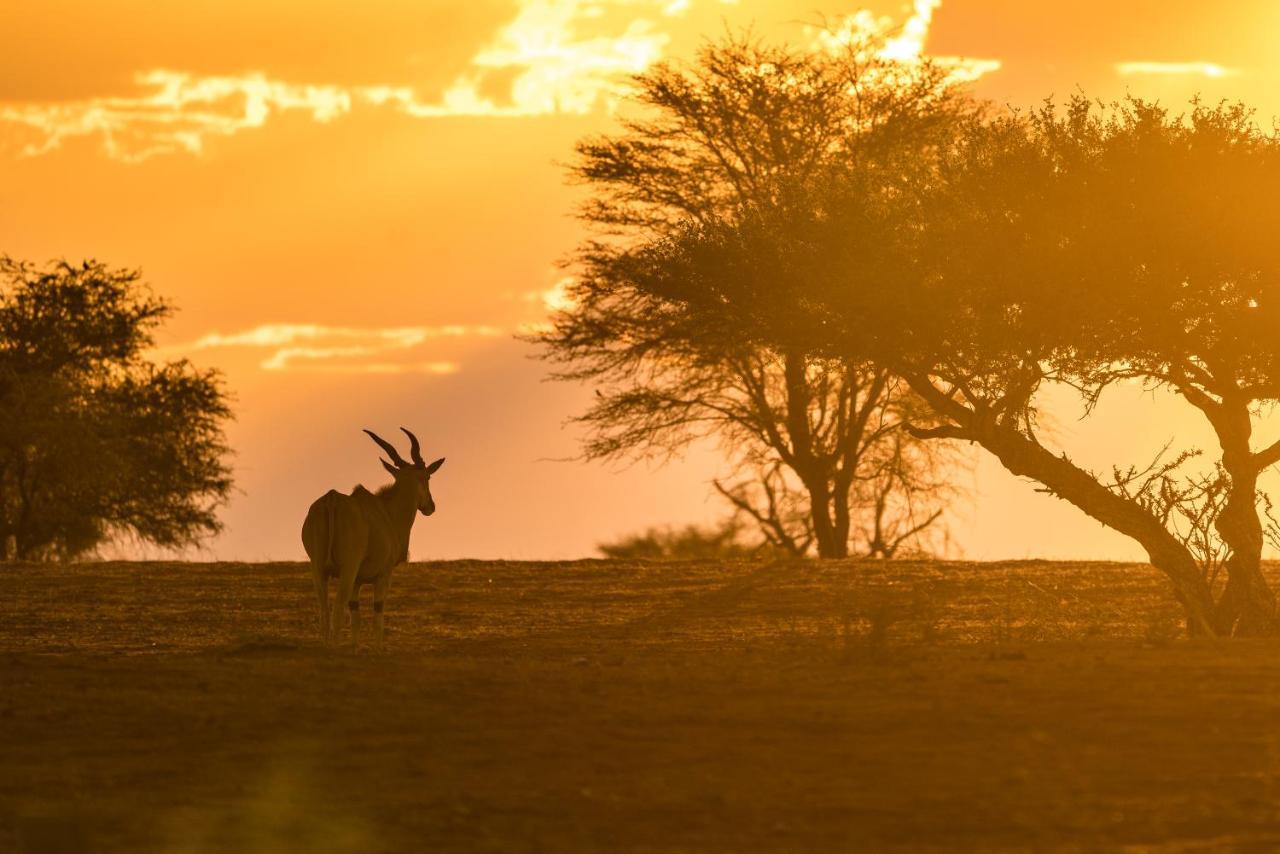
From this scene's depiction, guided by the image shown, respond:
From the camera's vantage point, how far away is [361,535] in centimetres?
1952

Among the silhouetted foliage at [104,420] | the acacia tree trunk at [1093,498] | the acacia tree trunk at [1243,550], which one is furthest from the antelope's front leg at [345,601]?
the silhouetted foliage at [104,420]

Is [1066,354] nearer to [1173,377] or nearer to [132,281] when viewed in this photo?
[1173,377]

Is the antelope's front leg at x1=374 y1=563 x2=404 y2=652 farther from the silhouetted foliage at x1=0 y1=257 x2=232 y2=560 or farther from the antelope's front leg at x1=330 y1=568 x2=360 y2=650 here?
the silhouetted foliage at x1=0 y1=257 x2=232 y2=560

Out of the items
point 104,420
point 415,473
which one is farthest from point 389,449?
point 104,420

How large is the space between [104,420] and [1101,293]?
872 inches

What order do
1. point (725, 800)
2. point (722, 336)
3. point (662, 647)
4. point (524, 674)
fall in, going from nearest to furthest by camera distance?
point (725, 800) → point (524, 674) → point (662, 647) → point (722, 336)

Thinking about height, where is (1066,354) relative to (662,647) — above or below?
above

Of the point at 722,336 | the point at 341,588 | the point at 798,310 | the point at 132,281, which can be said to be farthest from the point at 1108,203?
the point at 132,281

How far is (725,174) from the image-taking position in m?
36.2

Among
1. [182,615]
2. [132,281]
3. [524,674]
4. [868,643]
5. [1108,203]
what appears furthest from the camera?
[132,281]

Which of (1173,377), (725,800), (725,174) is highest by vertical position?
(725,174)

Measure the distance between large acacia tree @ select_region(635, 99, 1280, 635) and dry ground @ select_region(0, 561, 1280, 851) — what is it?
1.60 m

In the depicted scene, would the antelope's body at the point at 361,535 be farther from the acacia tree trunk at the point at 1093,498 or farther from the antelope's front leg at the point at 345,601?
the acacia tree trunk at the point at 1093,498

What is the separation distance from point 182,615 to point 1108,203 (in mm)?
11891
